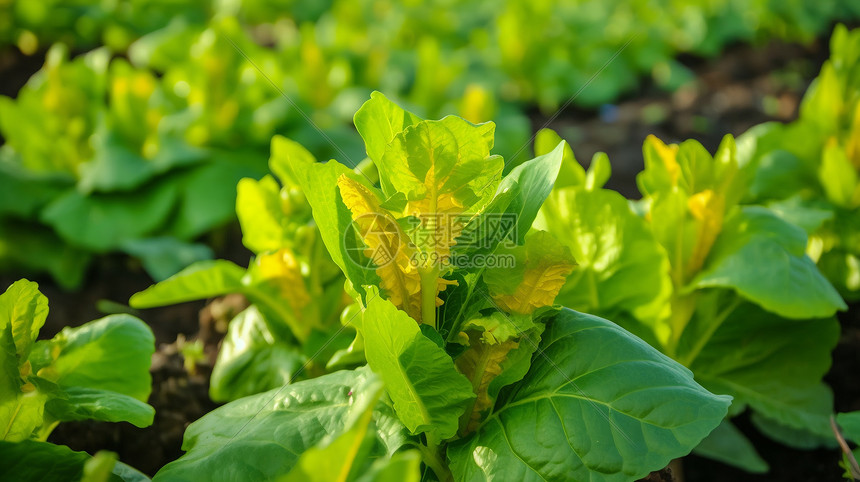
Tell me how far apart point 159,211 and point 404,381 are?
8.64 feet

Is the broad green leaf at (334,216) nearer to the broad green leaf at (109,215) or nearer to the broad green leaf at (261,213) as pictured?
the broad green leaf at (261,213)

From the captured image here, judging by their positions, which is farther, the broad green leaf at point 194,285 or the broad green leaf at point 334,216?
the broad green leaf at point 194,285

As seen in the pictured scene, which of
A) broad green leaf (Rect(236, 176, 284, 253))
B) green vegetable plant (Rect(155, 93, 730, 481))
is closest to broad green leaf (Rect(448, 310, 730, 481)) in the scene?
green vegetable plant (Rect(155, 93, 730, 481))

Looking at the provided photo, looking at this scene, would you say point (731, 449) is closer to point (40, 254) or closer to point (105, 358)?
point (105, 358)

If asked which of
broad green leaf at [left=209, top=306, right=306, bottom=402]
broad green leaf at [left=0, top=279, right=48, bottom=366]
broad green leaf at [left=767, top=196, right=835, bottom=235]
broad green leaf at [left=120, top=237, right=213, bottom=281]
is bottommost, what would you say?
broad green leaf at [left=120, top=237, right=213, bottom=281]

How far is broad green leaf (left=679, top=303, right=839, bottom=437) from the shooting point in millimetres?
1851

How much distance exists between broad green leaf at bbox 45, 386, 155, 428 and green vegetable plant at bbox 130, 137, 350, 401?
1.25ft

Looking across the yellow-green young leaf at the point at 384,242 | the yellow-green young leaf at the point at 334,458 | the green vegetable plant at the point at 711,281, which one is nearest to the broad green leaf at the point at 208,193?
the green vegetable plant at the point at 711,281

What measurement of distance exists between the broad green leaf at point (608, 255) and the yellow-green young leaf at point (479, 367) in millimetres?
412

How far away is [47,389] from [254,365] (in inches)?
22.0

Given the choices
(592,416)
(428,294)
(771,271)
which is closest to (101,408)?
(428,294)

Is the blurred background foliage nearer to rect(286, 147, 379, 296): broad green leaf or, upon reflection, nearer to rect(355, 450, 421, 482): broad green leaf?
rect(286, 147, 379, 296): broad green leaf

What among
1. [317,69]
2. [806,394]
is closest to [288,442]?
[806,394]

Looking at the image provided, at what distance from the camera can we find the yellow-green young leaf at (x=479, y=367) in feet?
4.22
